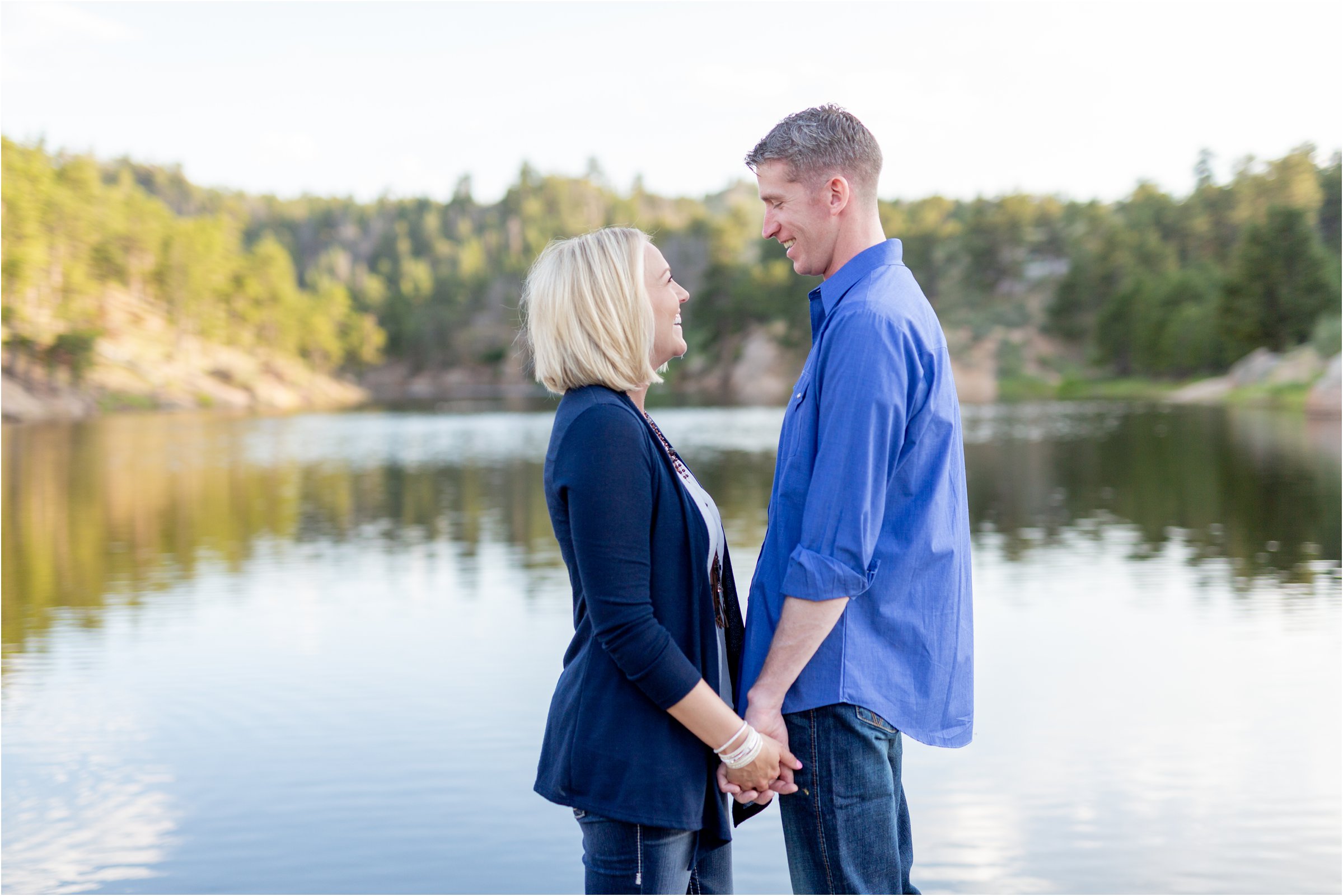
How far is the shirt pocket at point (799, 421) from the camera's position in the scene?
2.23m

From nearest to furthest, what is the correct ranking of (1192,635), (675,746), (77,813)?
(675,746) → (77,813) → (1192,635)

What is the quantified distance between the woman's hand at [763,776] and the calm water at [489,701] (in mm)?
2490

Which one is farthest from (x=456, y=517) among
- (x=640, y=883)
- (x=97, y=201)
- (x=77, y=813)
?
(x=97, y=201)

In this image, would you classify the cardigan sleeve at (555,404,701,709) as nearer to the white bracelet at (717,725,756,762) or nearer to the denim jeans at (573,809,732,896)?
the white bracelet at (717,725,756,762)

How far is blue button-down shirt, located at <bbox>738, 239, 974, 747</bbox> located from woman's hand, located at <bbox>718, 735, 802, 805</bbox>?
0.10m

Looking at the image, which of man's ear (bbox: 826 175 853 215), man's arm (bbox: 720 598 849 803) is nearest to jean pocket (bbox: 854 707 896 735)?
man's arm (bbox: 720 598 849 803)

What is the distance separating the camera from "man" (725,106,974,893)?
6.93 ft

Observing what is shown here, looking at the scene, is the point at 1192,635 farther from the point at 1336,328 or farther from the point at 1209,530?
the point at 1336,328

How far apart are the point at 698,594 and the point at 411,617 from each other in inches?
296

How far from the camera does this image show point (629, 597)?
205cm

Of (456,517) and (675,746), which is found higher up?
(675,746)

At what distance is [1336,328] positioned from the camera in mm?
42281

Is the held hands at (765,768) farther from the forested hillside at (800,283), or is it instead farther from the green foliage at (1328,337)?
the forested hillside at (800,283)

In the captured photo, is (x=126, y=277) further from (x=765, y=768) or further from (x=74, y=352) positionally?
(x=765, y=768)
